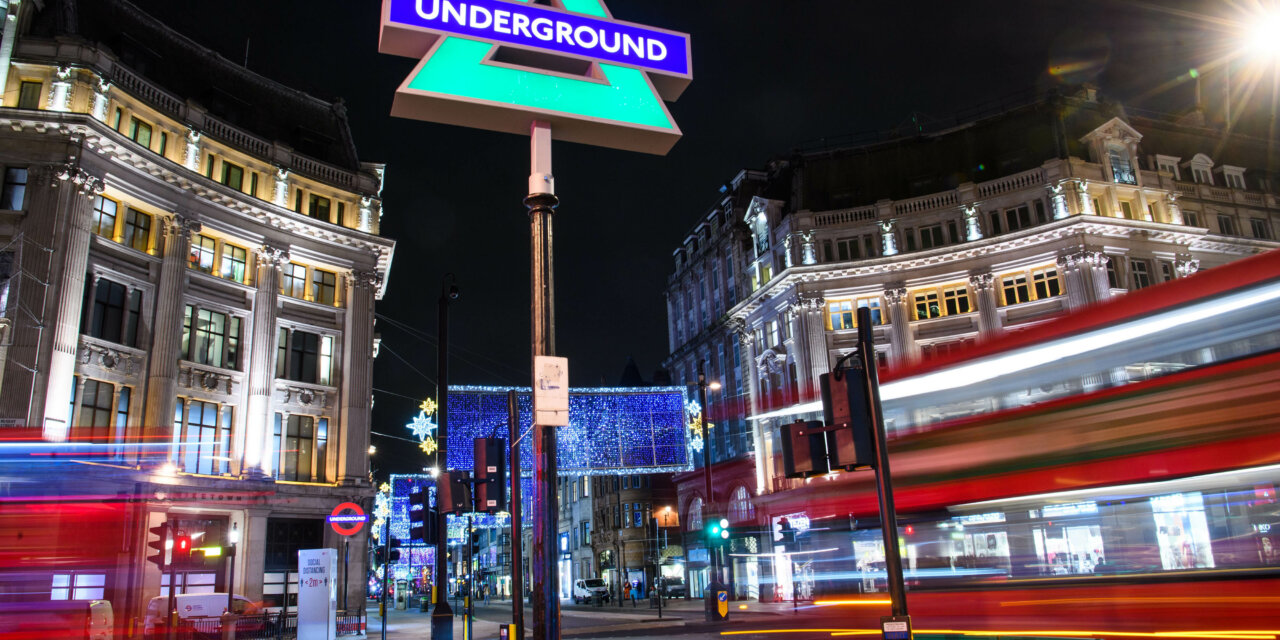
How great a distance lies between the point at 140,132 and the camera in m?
34.3

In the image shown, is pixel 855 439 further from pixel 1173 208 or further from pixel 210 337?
pixel 1173 208

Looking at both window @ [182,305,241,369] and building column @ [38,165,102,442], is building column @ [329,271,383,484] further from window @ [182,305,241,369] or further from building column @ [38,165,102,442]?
building column @ [38,165,102,442]

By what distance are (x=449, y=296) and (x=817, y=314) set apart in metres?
30.9

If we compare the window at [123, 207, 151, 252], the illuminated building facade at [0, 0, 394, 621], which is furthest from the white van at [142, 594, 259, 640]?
the window at [123, 207, 151, 252]

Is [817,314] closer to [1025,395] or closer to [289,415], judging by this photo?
[289,415]

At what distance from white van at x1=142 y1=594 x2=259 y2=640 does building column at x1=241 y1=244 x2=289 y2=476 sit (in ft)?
19.4

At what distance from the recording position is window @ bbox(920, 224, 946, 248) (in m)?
50.2

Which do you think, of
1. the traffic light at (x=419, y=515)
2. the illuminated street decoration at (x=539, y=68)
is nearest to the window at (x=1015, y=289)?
the traffic light at (x=419, y=515)

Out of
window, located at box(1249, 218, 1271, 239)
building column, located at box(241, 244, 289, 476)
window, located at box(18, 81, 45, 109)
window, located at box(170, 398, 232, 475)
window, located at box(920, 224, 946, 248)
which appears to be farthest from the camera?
window, located at box(1249, 218, 1271, 239)

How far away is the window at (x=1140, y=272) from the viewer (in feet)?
151

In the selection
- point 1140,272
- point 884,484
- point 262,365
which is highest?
point 1140,272

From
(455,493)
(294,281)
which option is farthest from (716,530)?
(294,281)

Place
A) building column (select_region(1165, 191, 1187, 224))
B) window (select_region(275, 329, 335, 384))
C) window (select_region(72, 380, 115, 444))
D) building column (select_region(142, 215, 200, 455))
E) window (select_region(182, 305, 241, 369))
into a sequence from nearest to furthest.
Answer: window (select_region(72, 380, 115, 444)), building column (select_region(142, 215, 200, 455)), window (select_region(182, 305, 241, 369)), window (select_region(275, 329, 335, 384)), building column (select_region(1165, 191, 1187, 224))

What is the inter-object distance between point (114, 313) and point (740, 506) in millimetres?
38319
